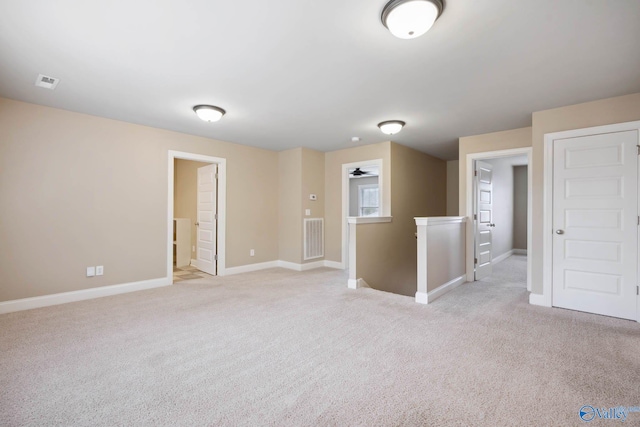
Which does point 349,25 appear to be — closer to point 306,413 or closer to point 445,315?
point 306,413

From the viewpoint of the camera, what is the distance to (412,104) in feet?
11.7

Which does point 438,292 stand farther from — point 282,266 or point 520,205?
point 520,205

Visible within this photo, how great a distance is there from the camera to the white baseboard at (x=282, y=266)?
5.52 m

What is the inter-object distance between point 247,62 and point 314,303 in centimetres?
271

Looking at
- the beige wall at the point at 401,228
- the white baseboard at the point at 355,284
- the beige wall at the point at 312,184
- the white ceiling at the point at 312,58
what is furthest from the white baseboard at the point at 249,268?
the white ceiling at the point at 312,58

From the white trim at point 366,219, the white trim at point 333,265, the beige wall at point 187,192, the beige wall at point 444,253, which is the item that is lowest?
the white trim at point 333,265

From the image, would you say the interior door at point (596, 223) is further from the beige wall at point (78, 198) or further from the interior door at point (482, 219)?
the beige wall at point (78, 198)

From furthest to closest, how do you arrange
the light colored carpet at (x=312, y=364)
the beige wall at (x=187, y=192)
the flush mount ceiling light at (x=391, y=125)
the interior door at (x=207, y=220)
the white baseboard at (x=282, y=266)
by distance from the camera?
the beige wall at (x=187, y=192) → the white baseboard at (x=282, y=266) → the interior door at (x=207, y=220) → the flush mount ceiling light at (x=391, y=125) → the light colored carpet at (x=312, y=364)

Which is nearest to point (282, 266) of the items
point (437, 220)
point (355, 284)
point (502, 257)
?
point (355, 284)

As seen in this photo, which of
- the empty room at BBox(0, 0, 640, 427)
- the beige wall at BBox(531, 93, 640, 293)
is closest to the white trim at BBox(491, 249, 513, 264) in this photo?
the empty room at BBox(0, 0, 640, 427)

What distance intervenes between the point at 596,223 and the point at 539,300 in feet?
3.58

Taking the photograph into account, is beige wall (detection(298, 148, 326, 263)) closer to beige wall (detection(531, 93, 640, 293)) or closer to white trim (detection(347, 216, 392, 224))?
white trim (detection(347, 216, 392, 224))

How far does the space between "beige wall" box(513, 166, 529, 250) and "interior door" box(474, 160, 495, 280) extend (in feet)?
11.3

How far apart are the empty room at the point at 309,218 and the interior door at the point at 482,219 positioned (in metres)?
0.06
